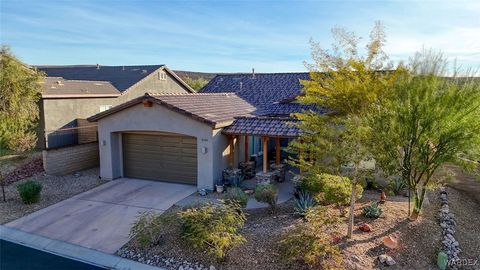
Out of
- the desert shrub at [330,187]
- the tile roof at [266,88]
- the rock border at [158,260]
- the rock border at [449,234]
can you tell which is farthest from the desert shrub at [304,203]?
the tile roof at [266,88]

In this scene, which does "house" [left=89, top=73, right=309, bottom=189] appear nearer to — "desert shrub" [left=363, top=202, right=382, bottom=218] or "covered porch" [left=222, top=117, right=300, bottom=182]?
"covered porch" [left=222, top=117, right=300, bottom=182]

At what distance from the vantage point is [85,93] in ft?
72.7

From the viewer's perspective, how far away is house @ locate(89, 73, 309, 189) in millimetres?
14562

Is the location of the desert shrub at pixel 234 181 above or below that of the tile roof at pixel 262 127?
below

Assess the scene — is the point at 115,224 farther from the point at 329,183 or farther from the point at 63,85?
the point at 63,85

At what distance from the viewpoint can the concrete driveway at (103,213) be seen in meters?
10.3

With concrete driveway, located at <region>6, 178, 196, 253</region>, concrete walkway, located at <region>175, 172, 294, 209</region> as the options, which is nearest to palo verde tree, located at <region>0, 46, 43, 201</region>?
concrete driveway, located at <region>6, 178, 196, 253</region>

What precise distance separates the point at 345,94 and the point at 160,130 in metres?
9.24

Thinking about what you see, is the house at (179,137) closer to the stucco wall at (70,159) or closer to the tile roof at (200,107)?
the tile roof at (200,107)

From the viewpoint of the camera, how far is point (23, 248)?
984cm

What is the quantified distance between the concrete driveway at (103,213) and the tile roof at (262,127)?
11.2ft

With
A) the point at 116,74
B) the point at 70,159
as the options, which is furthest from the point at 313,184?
the point at 116,74

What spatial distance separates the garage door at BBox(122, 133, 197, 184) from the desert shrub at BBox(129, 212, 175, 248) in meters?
6.04

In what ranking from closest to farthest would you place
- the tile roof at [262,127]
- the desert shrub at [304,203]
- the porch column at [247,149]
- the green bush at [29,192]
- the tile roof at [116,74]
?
1. the desert shrub at [304,203]
2. the green bush at [29,192]
3. the tile roof at [262,127]
4. the porch column at [247,149]
5. the tile roof at [116,74]
